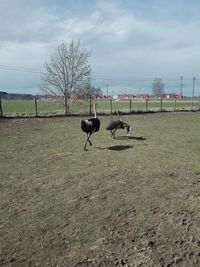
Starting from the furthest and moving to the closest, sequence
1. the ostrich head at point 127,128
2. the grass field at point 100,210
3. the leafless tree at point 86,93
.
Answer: the leafless tree at point 86,93 → the ostrich head at point 127,128 → the grass field at point 100,210

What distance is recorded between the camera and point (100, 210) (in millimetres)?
4852

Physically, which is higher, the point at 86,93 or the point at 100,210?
the point at 86,93

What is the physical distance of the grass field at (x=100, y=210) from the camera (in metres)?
3.66

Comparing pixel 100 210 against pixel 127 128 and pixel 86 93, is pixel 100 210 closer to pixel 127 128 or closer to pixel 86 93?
pixel 127 128

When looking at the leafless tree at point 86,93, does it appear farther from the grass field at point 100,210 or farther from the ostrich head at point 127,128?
the grass field at point 100,210

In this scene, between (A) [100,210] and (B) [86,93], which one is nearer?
(A) [100,210]

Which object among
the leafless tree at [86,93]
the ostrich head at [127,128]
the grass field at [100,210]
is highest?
the leafless tree at [86,93]

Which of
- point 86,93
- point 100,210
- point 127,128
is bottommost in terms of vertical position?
point 100,210

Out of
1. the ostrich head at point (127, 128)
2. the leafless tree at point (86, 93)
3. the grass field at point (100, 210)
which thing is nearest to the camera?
the grass field at point (100, 210)

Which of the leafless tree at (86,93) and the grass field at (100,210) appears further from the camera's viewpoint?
the leafless tree at (86,93)

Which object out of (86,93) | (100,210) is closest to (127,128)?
(100,210)

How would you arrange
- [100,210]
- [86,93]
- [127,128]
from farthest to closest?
[86,93] < [127,128] < [100,210]

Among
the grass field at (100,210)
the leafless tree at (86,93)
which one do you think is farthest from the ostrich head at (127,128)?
the leafless tree at (86,93)

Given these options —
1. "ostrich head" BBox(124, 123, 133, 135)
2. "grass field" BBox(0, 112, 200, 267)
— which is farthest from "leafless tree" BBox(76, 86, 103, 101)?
"grass field" BBox(0, 112, 200, 267)
